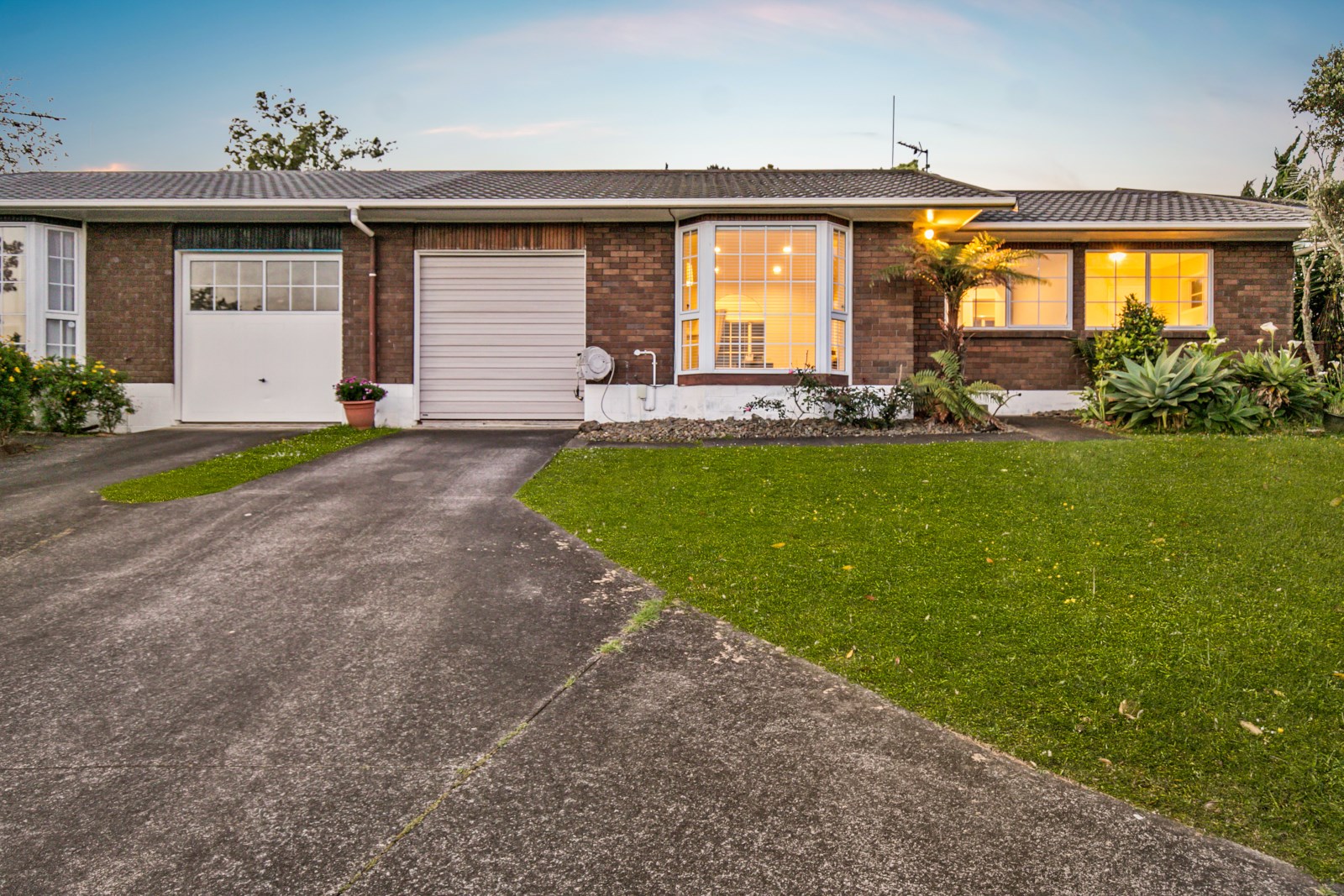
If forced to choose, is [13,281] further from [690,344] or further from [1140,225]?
[1140,225]

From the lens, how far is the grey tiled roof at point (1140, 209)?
12.6 m

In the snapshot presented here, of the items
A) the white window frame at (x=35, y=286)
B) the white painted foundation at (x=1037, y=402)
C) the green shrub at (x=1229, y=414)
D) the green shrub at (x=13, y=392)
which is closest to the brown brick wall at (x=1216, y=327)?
the white painted foundation at (x=1037, y=402)

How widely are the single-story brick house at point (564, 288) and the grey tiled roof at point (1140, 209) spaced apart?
0.08 metres

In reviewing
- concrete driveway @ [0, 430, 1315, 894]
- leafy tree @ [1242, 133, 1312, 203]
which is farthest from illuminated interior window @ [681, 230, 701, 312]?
leafy tree @ [1242, 133, 1312, 203]

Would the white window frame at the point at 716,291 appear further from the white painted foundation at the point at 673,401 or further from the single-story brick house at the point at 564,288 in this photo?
the white painted foundation at the point at 673,401

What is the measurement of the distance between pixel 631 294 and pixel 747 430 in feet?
9.43

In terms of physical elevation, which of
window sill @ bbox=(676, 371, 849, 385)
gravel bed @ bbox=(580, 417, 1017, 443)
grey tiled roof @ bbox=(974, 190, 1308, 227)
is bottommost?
gravel bed @ bbox=(580, 417, 1017, 443)

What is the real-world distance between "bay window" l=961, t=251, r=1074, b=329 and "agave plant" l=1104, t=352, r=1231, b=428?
258cm

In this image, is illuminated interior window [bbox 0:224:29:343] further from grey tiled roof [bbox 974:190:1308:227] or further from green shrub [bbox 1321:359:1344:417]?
green shrub [bbox 1321:359:1344:417]

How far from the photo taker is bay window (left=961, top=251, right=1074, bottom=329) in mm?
13297

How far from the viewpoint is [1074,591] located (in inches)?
172

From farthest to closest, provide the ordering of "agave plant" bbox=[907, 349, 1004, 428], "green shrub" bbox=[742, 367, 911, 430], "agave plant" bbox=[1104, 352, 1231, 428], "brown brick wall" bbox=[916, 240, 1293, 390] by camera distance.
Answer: "brown brick wall" bbox=[916, 240, 1293, 390] < "green shrub" bbox=[742, 367, 911, 430] < "agave plant" bbox=[907, 349, 1004, 428] < "agave plant" bbox=[1104, 352, 1231, 428]

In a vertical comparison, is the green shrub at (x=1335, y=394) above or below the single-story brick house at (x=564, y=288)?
below

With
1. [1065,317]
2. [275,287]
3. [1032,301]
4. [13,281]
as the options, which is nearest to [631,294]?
[275,287]
